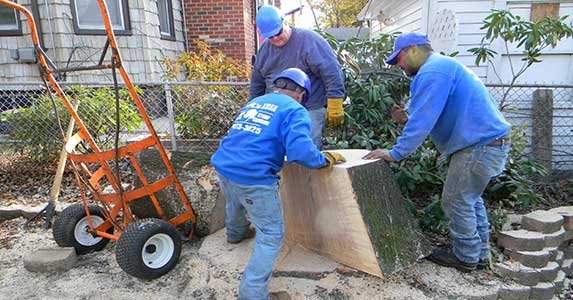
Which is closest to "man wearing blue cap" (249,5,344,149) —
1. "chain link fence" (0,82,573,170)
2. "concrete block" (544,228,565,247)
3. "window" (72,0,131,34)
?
"chain link fence" (0,82,573,170)

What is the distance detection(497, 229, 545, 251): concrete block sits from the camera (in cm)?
290

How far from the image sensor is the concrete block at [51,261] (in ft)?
9.64

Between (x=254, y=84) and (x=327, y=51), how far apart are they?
795 mm

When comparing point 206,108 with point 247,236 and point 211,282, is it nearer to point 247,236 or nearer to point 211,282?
point 247,236

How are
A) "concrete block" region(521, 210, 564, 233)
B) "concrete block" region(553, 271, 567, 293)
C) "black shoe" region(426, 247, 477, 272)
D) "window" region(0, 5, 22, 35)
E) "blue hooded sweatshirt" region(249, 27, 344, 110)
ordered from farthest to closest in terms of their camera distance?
"window" region(0, 5, 22, 35) < "blue hooded sweatshirt" region(249, 27, 344, 110) < "concrete block" region(521, 210, 564, 233) < "concrete block" region(553, 271, 567, 293) < "black shoe" region(426, 247, 477, 272)

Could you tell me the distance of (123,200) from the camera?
275 cm

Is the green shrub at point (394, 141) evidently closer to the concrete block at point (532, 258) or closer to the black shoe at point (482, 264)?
the black shoe at point (482, 264)

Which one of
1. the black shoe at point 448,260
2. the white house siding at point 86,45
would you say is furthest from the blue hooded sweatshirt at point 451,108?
the white house siding at point 86,45

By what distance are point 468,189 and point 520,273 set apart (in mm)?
820

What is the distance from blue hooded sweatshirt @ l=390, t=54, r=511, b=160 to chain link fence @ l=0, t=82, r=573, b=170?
2.39 m

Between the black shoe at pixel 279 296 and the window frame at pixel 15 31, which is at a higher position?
the window frame at pixel 15 31

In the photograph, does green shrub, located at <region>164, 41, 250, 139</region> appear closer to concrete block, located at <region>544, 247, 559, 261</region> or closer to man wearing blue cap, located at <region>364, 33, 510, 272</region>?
man wearing blue cap, located at <region>364, 33, 510, 272</region>

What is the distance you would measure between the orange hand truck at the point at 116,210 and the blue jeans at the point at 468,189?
2.00 m

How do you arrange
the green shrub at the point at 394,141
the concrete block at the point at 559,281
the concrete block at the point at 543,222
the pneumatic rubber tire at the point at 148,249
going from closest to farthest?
the pneumatic rubber tire at the point at 148,249, the concrete block at the point at 559,281, the concrete block at the point at 543,222, the green shrub at the point at 394,141
